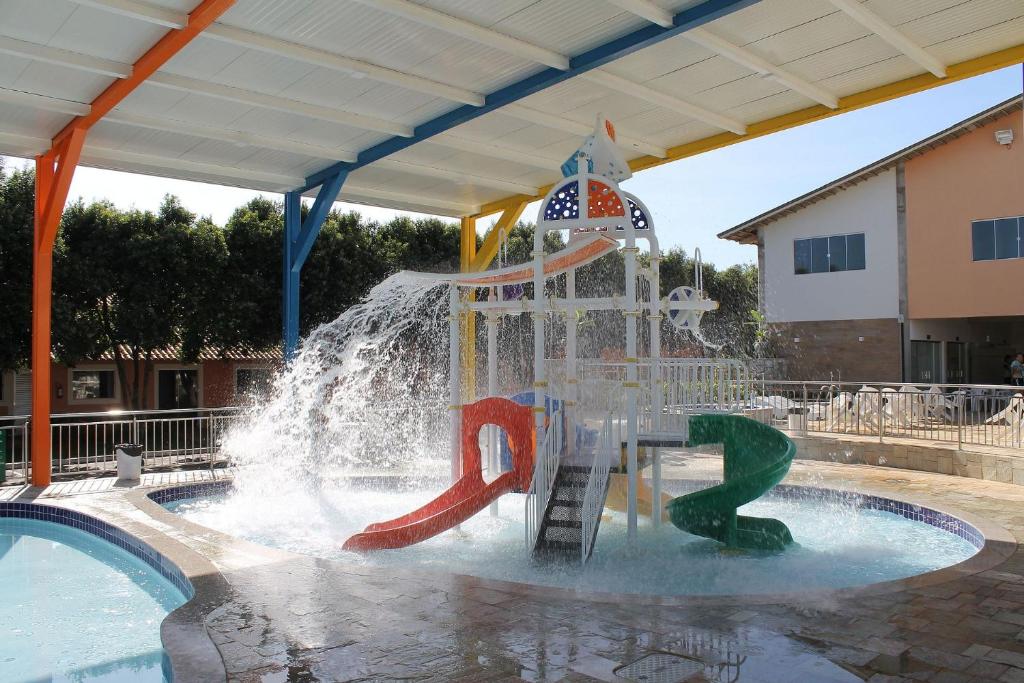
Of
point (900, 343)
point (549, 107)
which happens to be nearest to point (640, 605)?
point (549, 107)

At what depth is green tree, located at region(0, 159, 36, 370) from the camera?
17.8 meters

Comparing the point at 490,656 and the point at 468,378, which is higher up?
the point at 468,378

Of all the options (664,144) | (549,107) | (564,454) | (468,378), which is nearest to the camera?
(564,454)

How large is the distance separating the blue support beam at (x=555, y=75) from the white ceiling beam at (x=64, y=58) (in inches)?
154

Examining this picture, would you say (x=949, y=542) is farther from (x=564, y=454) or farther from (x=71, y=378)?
(x=71, y=378)

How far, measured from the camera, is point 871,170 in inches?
859

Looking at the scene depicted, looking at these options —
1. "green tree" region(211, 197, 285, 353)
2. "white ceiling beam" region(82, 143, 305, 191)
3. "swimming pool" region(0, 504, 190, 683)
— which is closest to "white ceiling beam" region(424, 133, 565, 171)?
"white ceiling beam" region(82, 143, 305, 191)

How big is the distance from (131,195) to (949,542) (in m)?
20.3

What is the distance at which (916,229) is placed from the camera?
21469mm

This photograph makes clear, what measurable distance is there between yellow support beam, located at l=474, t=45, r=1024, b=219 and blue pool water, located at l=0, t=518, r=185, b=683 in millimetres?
9385

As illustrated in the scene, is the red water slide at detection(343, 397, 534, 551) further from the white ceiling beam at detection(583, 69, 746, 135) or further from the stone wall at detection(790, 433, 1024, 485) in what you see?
the stone wall at detection(790, 433, 1024, 485)

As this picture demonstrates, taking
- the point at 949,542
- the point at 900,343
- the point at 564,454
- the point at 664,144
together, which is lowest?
the point at 949,542

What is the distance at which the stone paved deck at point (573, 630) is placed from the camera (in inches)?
156

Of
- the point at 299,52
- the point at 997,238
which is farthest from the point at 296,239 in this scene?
the point at 997,238
